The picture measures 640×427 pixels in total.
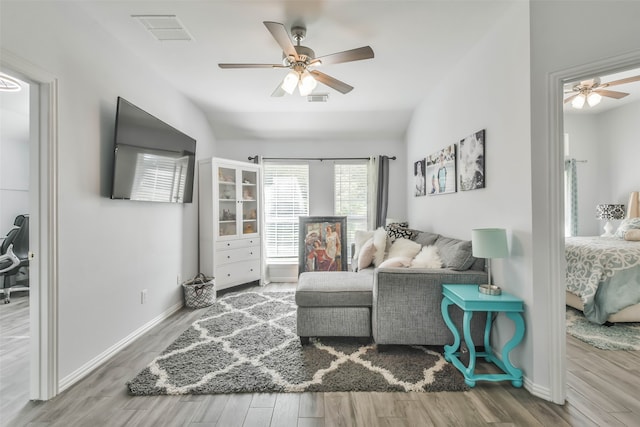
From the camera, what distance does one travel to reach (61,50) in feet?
6.12

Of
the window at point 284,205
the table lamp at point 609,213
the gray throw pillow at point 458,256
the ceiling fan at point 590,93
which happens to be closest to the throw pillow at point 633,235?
the table lamp at point 609,213

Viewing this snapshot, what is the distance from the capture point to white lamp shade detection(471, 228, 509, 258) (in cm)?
191

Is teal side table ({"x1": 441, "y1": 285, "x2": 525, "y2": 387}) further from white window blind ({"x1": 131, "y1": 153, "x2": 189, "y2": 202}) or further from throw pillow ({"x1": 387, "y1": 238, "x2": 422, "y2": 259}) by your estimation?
white window blind ({"x1": 131, "y1": 153, "x2": 189, "y2": 202})

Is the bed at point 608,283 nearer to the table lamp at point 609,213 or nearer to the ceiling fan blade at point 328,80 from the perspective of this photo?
the table lamp at point 609,213

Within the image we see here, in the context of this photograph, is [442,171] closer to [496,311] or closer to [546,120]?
[546,120]

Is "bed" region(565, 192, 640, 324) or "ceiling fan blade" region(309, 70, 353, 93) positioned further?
"bed" region(565, 192, 640, 324)

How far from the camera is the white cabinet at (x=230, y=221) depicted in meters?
3.84

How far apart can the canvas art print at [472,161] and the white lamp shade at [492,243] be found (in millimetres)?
596

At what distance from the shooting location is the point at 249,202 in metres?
4.43

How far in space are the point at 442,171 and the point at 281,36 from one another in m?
2.23

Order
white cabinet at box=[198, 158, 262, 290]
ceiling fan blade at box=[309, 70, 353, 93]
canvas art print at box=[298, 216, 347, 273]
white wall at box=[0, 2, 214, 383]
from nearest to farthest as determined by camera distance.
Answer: white wall at box=[0, 2, 214, 383] < ceiling fan blade at box=[309, 70, 353, 93] < white cabinet at box=[198, 158, 262, 290] < canvas art print at box=[298, 216, 347, 273]

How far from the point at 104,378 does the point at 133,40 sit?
271cm

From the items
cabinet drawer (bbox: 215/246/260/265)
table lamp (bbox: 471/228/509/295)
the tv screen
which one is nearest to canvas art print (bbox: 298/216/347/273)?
cabinet drawer (bbox: 215/246/260/265)

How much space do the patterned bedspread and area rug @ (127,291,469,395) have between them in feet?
5.94
